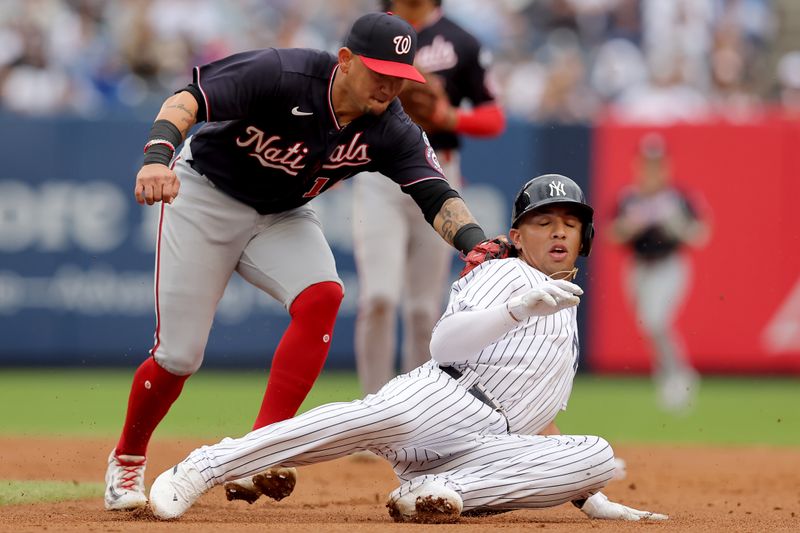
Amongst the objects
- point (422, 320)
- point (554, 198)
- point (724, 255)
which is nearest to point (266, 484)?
point (554, 198)

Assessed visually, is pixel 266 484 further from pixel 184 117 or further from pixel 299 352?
pixel 184 117

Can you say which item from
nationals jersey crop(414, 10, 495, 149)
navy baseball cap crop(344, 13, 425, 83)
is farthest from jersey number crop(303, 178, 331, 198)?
nationals jersey crop(414, 10, 495, 149)

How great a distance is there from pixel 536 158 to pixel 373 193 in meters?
4.97

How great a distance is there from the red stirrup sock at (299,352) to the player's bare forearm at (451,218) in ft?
1.55

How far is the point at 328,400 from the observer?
928cm

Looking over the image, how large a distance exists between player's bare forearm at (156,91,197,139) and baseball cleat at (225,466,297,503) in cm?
125

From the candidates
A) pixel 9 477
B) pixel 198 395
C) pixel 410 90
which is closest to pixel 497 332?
pixel 410 90

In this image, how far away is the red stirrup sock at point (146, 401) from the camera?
17.0ft

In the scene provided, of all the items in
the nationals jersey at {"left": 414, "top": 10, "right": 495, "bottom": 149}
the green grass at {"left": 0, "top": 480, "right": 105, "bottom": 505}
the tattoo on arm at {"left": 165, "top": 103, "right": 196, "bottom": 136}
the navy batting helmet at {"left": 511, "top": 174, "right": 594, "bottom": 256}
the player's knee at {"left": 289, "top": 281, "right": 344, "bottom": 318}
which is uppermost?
the nationals jersey at {"left": 414, "top": 10, "right": 495, "bottom": 149}

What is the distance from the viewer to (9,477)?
255 inches

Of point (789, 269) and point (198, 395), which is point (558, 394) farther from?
point (789, 269)

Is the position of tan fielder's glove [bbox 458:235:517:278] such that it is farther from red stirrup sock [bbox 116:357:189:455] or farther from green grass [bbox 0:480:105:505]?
green grass [bbox 0:480:105:505]

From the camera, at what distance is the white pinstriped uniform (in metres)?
4.37

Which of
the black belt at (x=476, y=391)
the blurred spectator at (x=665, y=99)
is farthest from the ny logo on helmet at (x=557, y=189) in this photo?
the blurred spectator at (x=665, y=99)
